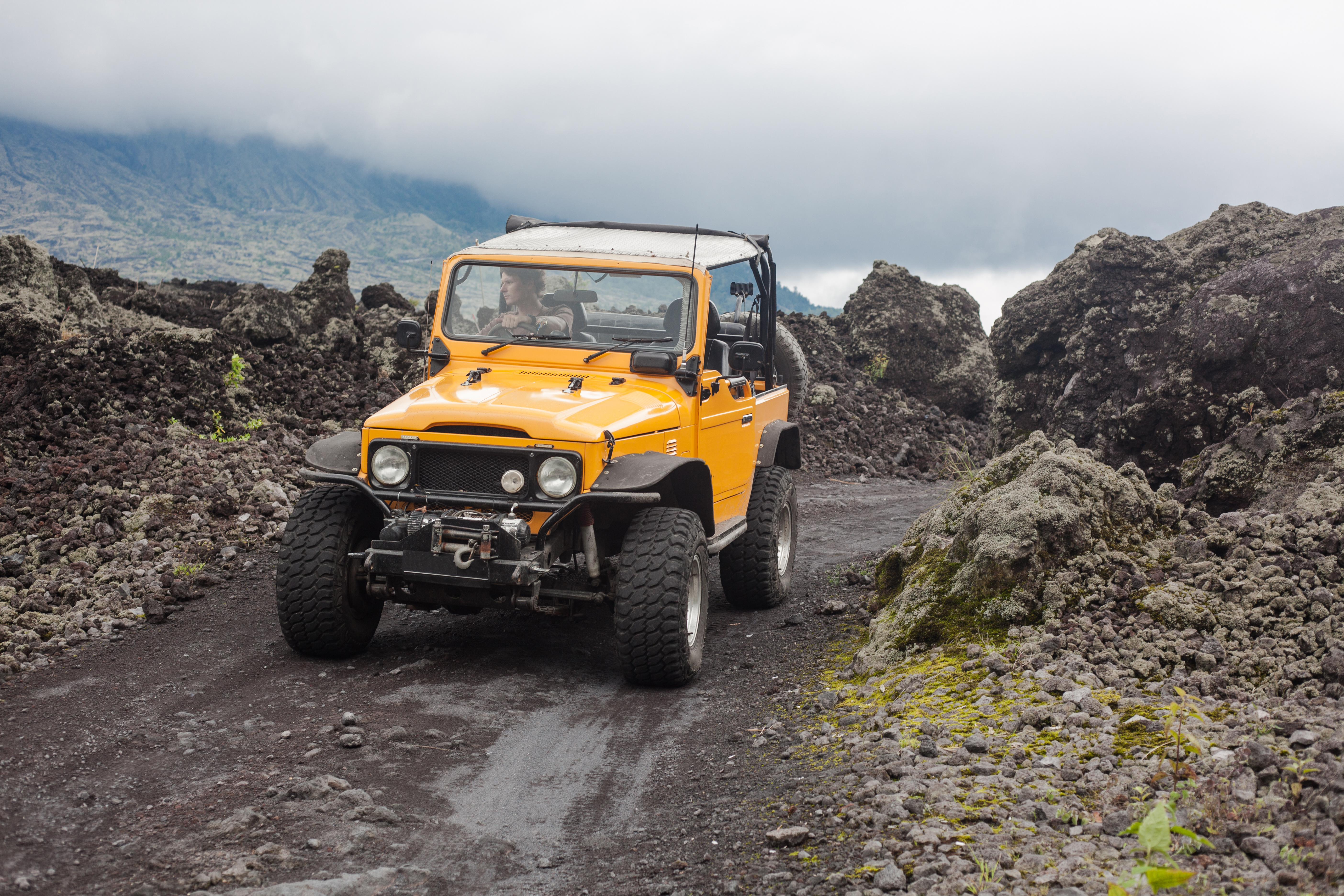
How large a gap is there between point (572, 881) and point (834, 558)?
6774 millimetres

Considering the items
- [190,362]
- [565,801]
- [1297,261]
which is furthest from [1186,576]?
[190,362]

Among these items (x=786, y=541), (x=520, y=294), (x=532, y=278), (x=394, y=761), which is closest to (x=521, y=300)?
(x=520, y=294)

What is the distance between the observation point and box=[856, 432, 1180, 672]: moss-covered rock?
18.8 ft

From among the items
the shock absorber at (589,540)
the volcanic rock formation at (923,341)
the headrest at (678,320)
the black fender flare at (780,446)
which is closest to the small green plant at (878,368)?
the volcanic rock formation at (923,341)

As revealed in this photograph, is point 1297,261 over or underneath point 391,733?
over

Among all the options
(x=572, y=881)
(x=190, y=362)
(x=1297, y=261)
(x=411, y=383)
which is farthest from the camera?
(x=411, y=383)

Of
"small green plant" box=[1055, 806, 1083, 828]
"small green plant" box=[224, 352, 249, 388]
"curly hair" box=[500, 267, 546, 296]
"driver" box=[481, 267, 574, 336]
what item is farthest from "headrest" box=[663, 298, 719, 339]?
"small green plant" box=[224, 352, 249, 388]

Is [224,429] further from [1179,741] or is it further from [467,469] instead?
[1179,741]

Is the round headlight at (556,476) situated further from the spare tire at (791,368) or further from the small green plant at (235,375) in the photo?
the small green plant at (235,375)

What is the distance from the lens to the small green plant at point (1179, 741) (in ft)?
11.5

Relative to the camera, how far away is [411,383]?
15.4 meters

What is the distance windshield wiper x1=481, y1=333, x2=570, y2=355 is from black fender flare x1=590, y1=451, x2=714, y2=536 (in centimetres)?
122

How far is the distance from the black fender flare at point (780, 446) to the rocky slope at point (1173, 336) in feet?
7.51

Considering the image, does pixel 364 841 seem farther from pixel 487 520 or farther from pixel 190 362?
pixel 190 362
